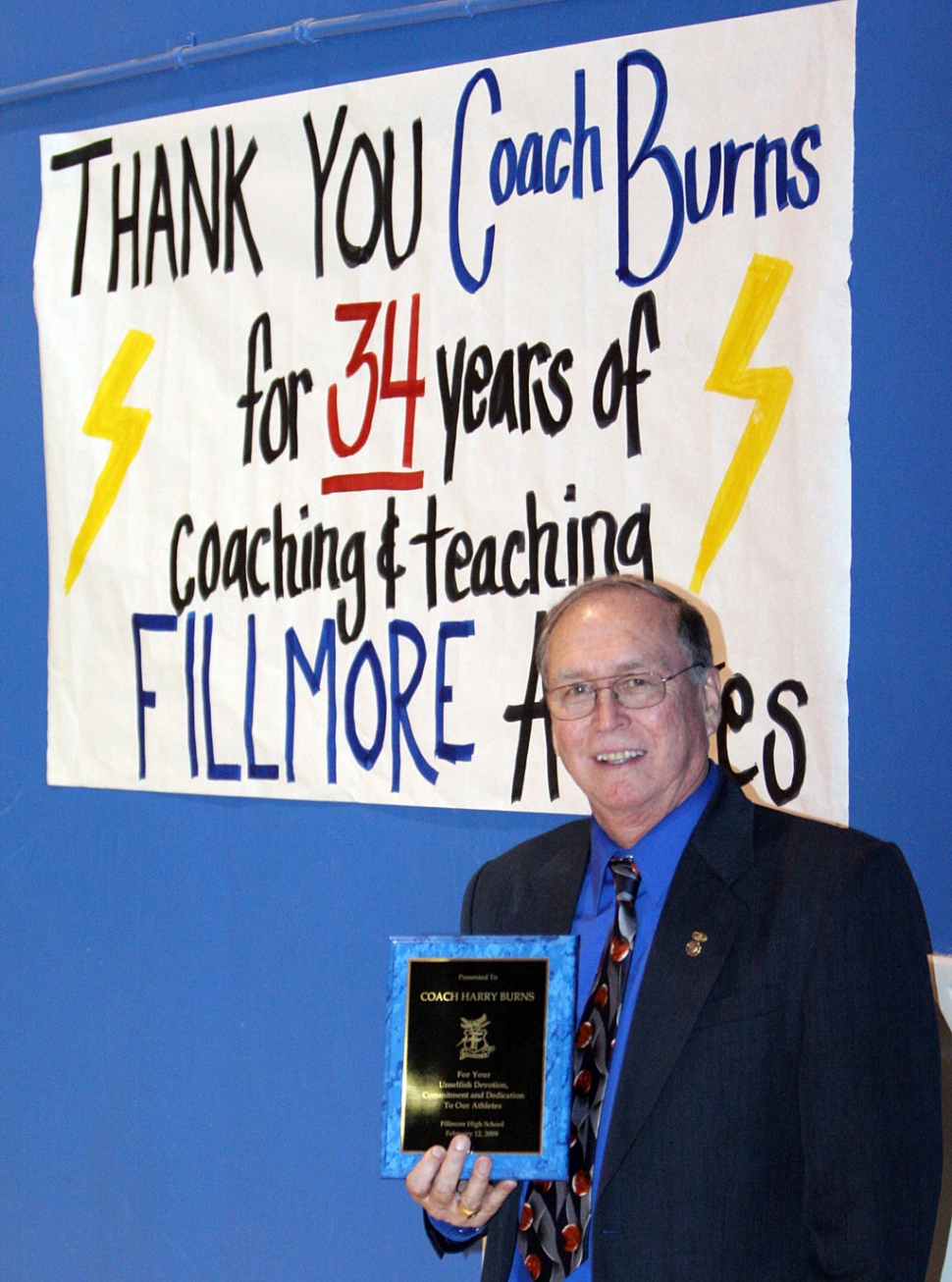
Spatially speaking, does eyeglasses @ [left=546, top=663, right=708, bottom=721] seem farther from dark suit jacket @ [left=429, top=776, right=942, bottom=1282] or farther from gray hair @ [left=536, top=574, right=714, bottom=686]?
dark suit jacket @ [left=429, top=776, right=942, bottom=1282]

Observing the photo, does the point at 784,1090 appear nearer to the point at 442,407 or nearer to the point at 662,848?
the point at 662,848

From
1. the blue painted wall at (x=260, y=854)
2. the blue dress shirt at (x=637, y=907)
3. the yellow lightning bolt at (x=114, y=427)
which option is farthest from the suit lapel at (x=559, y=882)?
the yellow lightning bolt at (x=114, y=427)

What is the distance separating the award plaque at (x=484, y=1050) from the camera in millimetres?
1275

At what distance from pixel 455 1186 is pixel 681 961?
296mm

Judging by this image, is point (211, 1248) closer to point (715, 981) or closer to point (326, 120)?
point (715, 981)

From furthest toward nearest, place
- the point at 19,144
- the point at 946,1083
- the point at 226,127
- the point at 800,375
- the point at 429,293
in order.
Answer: the point at 19,144
the point at 226,127
the point at 429,293
the point at 800,375
the point at 946,1083

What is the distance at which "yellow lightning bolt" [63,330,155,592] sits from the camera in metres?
2.30

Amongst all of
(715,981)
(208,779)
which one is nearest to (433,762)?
(208,779)

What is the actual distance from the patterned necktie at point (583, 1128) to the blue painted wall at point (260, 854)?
1.75 feet

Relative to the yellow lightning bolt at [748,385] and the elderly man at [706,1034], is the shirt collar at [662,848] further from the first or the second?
the yellow lightning bolt at [748,385]

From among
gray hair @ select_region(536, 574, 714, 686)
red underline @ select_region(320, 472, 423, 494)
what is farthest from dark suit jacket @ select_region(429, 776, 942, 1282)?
red underline @ select_region(320, 472, 423, 494)

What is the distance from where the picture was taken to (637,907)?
140 cm

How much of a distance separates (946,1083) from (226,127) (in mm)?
1759

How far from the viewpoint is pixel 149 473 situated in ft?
7.52
